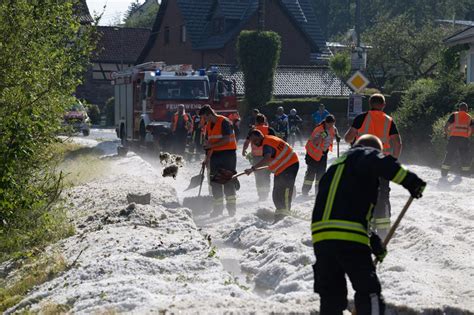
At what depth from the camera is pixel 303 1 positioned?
206ft

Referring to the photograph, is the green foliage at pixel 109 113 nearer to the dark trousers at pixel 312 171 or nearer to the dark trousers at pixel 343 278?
the dark trousers at pixel 312 171

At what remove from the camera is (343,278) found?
7.48m

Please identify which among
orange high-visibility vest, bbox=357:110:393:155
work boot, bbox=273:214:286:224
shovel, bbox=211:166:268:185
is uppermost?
orange high-visibility vest, bbox=357:110:393:155

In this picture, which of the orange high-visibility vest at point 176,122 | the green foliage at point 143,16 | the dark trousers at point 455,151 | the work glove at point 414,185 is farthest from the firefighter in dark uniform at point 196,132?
the green foliage at point 143,16

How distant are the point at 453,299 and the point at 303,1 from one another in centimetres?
5499

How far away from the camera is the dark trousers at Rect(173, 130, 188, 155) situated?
27.8 meters

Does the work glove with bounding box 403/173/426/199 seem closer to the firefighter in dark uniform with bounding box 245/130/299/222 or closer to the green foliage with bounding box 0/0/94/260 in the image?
the green foliage with bounding box 0/0/94/260

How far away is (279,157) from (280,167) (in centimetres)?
15

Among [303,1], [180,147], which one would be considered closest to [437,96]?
[180,147]

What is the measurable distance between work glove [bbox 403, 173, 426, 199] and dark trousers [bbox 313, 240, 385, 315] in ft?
1.84

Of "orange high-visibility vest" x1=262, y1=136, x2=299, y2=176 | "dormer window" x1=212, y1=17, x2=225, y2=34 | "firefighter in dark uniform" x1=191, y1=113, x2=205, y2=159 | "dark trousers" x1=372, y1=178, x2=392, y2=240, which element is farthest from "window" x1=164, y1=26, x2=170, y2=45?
"dark trousers" x1=372, y1=178, x2=392, y2=240

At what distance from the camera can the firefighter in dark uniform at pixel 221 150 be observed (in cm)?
1630

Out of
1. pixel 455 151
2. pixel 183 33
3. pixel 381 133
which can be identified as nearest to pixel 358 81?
pixel 455 151

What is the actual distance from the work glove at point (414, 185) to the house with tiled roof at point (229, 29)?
152 feet
